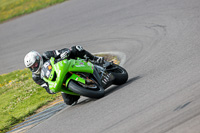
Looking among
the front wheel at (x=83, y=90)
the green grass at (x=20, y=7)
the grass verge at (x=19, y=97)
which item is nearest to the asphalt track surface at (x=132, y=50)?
the front wheel at (x=83, y=90)

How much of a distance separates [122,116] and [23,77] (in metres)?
7.39

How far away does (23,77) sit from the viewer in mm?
12523

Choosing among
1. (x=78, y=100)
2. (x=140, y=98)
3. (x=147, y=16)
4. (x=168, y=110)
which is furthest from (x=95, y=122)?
(x=147, y=16)

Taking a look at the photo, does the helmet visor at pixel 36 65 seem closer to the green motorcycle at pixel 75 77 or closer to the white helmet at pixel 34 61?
the white helmet at pixel 34 61

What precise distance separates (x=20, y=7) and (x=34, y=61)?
1627 cm

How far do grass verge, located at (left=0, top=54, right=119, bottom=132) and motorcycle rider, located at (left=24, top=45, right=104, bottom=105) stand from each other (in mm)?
1246

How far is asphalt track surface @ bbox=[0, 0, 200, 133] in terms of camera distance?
5.45 metres

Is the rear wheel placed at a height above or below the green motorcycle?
below

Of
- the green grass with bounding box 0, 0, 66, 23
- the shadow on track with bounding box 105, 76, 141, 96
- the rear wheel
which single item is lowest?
the green grass with bounding box 0, 0, 66, 23

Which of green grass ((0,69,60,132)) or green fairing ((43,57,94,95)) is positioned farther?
green grass ((0,69,60,132))

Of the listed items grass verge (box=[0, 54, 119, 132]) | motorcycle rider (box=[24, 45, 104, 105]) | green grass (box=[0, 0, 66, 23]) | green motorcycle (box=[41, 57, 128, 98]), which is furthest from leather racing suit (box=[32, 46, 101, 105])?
green grass (box=[0, 0, 66, 23])

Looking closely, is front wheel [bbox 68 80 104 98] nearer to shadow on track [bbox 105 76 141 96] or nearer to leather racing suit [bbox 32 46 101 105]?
shadow on track [bbox 105 76 141 96]

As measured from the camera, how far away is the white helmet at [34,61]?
7.31 meters

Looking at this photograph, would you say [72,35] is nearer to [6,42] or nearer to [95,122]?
[6,42]
